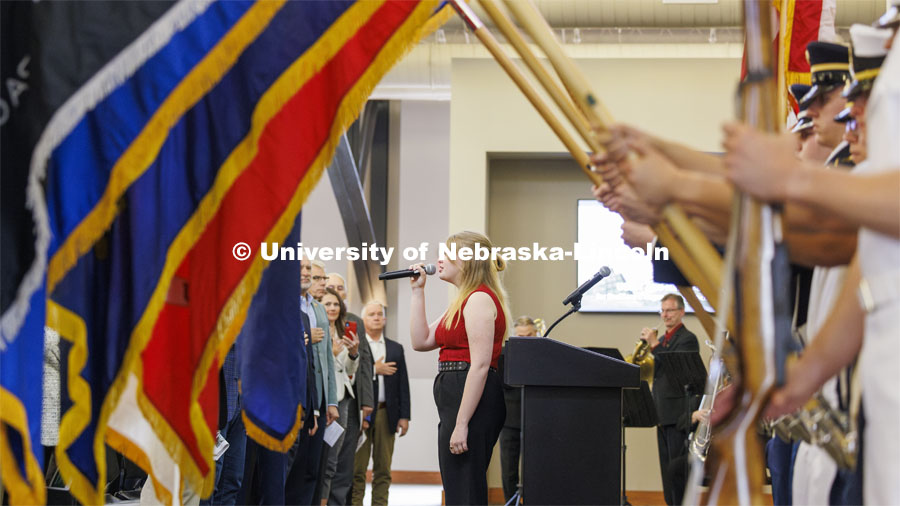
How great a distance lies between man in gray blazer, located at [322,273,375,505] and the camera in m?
6.10

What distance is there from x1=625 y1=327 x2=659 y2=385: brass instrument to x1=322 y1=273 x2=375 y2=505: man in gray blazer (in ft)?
6.84

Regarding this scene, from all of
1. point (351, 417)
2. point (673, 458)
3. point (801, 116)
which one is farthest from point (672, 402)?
point (801, 116)

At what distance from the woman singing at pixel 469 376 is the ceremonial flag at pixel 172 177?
1.41 m

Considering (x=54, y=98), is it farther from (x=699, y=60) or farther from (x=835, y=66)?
(x=699, y=60)

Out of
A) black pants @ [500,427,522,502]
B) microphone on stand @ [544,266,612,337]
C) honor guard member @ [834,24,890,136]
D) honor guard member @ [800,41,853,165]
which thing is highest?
honor guard member @ [800,41,853,165]

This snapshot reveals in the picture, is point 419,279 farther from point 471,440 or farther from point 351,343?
point 351,343

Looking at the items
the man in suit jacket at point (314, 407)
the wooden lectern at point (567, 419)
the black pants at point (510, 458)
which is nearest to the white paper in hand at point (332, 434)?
the man in suit jacket at point (314, 407)

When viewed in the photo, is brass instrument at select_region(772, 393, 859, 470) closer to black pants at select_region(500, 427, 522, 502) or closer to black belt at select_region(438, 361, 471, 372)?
black belt at select_region(438, 361, 471, 372)

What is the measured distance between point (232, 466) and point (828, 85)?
11.1ft

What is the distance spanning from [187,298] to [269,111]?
0.49m

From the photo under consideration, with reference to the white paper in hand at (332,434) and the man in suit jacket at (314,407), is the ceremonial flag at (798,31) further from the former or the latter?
the white paper in hand at (332,434)

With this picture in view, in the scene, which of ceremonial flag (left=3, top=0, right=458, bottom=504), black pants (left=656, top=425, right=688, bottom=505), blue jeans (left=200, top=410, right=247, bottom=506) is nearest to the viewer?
ceremonial flag (left=3, top=0, right=458, bottom=504)

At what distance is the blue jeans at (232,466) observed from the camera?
431cm

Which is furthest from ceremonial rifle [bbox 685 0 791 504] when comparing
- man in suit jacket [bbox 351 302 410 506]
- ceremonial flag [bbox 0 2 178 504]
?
man in suit jacket [bbox 351 302 410 506]
